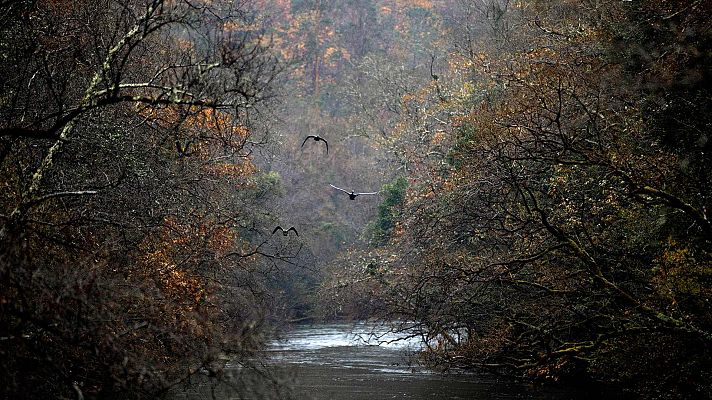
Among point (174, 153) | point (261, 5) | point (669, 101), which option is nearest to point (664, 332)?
point (669, 101)

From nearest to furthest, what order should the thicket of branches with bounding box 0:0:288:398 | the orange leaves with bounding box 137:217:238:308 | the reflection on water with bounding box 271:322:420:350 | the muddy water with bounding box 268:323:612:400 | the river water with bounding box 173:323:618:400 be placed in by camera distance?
the thicket of branches with bounding box 0:0:288:398, the orange leaves with bounding box 137:217:238:308, the river water with bounding box 173:323:618:400, the muddy water with bounding box 268:323:612:400, the reflection on water with bounding box 271:322:420:350

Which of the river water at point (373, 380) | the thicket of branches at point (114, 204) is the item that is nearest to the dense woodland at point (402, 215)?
the thicket of branches at point (114, 204)

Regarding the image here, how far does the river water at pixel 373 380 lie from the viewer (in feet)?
65.8

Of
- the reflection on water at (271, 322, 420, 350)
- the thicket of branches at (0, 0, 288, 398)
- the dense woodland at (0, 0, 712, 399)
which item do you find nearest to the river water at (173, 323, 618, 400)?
the reflection on water at (271, 322, 420, 350)

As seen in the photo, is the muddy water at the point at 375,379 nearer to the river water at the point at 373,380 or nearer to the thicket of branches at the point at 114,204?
the river water at the point at 373,380

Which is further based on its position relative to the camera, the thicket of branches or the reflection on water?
the reflection on water

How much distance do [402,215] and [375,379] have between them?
7604 mm

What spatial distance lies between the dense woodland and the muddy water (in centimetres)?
90

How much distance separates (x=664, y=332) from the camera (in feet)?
45.2

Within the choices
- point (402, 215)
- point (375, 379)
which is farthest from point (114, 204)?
point (402, 215)

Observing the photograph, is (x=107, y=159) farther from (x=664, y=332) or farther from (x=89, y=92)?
(x=664, y=332)

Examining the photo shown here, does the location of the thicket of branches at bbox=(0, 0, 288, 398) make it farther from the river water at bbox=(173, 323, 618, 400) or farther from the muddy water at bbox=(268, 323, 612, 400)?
the muddy water at bbox=(268, 323, 612, 400)

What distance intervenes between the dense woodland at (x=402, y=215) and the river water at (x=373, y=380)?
0.81 m

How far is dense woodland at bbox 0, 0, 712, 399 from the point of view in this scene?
9641mm
